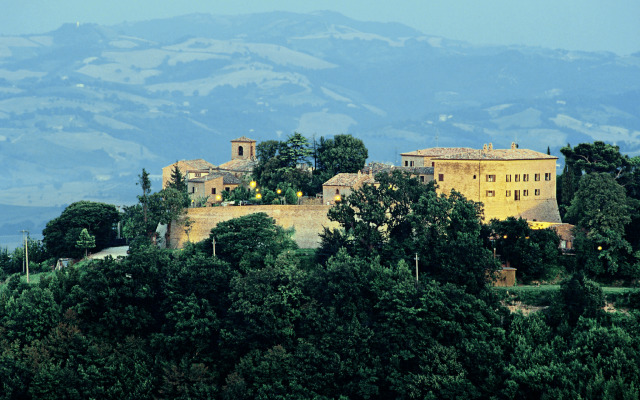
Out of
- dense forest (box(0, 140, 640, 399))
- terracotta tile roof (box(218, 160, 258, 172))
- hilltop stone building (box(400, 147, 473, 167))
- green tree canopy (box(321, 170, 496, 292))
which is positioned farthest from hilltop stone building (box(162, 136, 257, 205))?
green tree canopy (box(321, 170, 496, 292))

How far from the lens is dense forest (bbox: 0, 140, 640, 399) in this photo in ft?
116

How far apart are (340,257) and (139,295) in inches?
331

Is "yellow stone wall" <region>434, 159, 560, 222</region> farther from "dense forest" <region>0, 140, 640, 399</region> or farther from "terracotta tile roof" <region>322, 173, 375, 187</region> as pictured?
"terracotta tile roof" <region>322, 173, 375, 187</region>

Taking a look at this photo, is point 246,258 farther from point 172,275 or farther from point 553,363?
point 553,363

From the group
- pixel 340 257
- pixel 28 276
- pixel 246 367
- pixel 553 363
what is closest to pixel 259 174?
pixel 28 276

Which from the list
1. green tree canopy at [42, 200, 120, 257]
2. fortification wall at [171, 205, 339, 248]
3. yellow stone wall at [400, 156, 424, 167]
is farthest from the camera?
yellow stone wall at [400, 156, 424, 167]

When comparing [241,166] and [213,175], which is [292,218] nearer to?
[213,175]

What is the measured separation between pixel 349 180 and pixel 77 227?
14.5 metres

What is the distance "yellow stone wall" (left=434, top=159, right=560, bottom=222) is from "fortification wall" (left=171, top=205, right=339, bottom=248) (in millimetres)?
6154

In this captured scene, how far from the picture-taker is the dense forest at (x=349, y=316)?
3550cm

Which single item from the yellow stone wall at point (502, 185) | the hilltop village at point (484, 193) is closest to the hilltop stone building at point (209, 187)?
the hilltop village at point (484, 193)

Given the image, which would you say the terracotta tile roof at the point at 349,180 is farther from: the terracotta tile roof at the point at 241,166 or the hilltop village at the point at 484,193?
the terracotta tile roof at the point at 241,166

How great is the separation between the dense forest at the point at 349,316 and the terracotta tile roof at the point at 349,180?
7.36 m

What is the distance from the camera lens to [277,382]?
3644 cm
